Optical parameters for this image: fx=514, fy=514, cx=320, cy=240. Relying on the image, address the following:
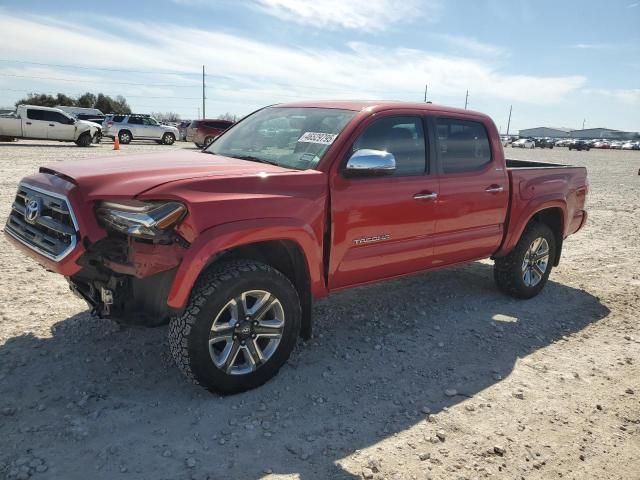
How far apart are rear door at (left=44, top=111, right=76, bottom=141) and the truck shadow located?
20.9 meters

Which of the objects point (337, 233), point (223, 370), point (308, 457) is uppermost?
point (337, 233)

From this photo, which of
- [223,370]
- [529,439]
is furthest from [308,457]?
[529,439]

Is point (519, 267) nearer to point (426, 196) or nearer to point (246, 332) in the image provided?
point (426, 196)

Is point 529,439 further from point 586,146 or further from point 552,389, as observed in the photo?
point 586,146

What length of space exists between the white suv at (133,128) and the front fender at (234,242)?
2703cm

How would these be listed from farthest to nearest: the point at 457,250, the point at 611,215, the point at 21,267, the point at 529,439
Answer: the point at 611,215
the point at 21,267
the point at 457,250
the point at 529,439

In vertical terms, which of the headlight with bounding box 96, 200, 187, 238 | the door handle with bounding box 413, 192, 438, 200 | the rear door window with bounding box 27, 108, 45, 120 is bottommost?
the headlight with bounding box 96, 200, 187, 238

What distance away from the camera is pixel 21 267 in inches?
205

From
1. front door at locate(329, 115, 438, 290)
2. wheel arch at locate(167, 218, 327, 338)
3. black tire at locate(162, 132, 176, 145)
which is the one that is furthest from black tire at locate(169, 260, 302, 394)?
black tire at locate(162, 132, 176, 145)

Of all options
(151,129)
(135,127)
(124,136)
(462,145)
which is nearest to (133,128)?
(135,127)

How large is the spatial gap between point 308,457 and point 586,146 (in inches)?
2698

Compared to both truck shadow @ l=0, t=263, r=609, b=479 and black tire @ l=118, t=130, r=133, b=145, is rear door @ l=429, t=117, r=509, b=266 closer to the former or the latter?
truck shadow @ l=0, t=263, r=609, b=479

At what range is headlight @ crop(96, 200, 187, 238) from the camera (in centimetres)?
283

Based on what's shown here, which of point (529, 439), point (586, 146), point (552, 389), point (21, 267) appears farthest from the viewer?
point (586, 146)
